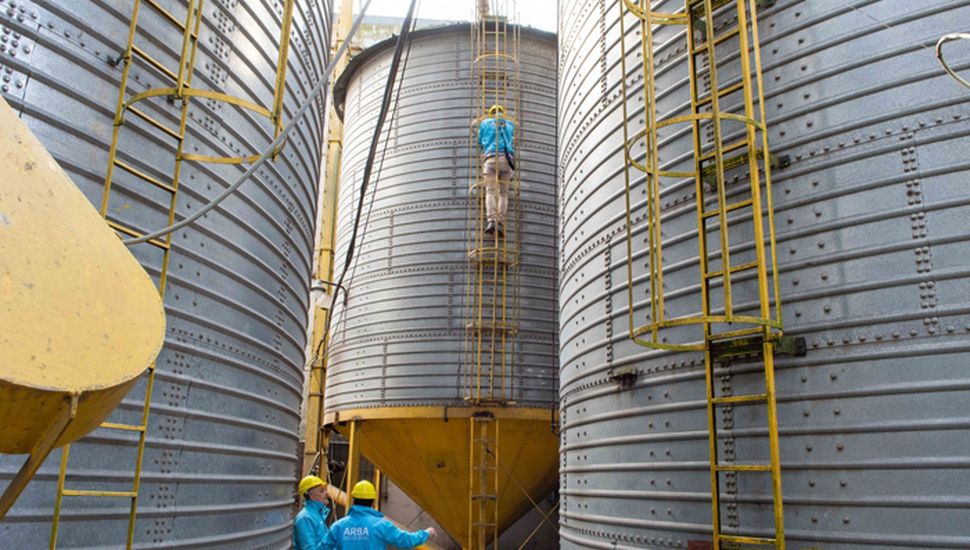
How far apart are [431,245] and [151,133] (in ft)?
30.0

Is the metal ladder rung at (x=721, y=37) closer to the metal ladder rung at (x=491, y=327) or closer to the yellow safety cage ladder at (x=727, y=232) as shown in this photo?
the yellow safety cage ladder at (x=727, y=232)

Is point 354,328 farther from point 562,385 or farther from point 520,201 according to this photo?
point 562,385

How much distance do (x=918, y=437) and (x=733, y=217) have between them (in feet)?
6.02

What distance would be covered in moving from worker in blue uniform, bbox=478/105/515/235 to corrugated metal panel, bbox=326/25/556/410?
57 cm

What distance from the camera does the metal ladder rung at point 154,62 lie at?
15.6 feet

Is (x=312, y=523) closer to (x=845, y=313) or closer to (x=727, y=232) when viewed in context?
(x=727, y=232)

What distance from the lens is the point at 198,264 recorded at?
5.32 m

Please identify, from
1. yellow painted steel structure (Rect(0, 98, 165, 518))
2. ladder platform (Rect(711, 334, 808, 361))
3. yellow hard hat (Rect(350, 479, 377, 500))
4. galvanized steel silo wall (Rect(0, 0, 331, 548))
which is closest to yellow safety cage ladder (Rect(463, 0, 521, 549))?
galvanized steel silo wall (Rect(0, 0, 331, 548))

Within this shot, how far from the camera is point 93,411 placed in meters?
2.12

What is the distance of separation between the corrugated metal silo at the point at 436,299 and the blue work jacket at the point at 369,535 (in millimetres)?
7073

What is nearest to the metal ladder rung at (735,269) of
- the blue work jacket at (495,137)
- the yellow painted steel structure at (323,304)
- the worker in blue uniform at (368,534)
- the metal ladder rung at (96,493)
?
the worker in blue uniform at (368,534)

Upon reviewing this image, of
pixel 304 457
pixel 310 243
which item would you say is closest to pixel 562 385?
pixel 310 243

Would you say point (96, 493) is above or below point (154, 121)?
below

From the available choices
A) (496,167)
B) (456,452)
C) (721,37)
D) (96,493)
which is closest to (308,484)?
(96,493)
